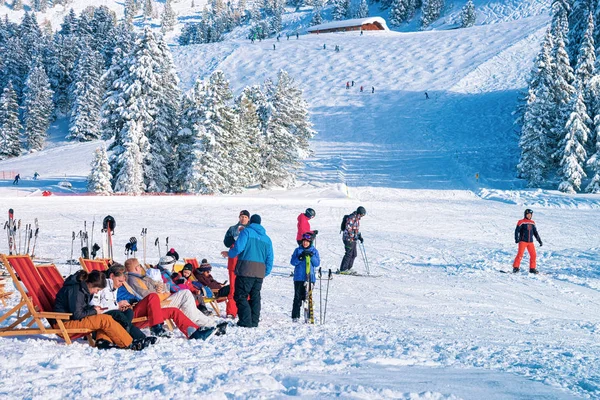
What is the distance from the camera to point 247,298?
7.57 m

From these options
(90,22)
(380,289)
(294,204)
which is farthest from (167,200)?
(90,22)

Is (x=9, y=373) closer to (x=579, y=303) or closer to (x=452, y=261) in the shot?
(x=579, y=303)

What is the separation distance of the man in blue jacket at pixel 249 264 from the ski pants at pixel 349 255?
6021mm

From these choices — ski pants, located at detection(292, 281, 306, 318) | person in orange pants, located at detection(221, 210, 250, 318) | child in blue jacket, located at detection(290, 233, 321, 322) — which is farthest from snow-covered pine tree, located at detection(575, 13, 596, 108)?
ski pants, located at detection(292, 281, 306, 318)

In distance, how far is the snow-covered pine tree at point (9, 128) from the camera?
60812 millimetres

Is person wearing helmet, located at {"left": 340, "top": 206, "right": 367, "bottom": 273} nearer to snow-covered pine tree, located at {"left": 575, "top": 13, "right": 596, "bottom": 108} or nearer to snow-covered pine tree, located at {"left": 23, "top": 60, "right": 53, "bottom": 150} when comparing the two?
snow-covered pine tree, located at {"left": 575, "top": 13, "right": 596, "bottom": 108}

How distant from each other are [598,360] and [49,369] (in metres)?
5.01

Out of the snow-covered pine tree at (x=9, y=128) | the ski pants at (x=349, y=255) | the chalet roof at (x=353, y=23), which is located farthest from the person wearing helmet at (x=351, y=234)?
Answer: the chalet roof at (x=353, y=23)

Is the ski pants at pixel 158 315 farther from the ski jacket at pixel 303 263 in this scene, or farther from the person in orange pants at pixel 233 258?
the ski jacket at pixel 303 263

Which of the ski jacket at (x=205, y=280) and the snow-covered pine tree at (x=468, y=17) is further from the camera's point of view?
the snow-covered pine tree at (x=468, y=17)

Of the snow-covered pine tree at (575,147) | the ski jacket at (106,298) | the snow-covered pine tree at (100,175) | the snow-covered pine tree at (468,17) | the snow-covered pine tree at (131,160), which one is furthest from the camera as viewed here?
the snow-covered pine tree at (468,17)

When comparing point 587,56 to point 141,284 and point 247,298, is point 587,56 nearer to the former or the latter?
point 247,298

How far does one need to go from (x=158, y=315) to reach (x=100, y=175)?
31.6 meters

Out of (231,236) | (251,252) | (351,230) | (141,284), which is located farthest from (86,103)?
(251,252)
